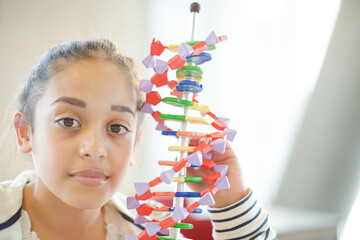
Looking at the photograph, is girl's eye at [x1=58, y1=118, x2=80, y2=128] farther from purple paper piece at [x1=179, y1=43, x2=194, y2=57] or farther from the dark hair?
purple paper piece at [x1=179, y1=43, x2=194, y2=57]

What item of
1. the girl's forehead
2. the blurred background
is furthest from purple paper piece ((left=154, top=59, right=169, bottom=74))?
the blurred background

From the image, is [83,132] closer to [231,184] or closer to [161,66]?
[161,66]

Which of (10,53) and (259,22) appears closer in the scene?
(10,53)

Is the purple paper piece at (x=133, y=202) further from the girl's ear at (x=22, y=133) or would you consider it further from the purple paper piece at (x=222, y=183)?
the girl's ear at (x=22, y=133)

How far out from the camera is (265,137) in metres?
1.66

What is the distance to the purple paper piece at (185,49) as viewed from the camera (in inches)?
21.4

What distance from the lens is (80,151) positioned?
62 cm

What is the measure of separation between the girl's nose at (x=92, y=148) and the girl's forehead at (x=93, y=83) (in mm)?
66

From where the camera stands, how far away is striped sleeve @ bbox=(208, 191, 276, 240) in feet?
2.49

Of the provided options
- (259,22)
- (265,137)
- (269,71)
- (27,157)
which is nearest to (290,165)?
(265,137)

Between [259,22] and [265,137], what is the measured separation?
1.65 ft

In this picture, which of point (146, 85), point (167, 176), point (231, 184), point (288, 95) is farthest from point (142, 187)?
point (288, 95)

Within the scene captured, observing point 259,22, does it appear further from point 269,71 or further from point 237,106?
point 237,106

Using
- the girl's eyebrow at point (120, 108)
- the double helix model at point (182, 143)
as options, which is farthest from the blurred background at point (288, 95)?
the double helix model at point (182, 143)
